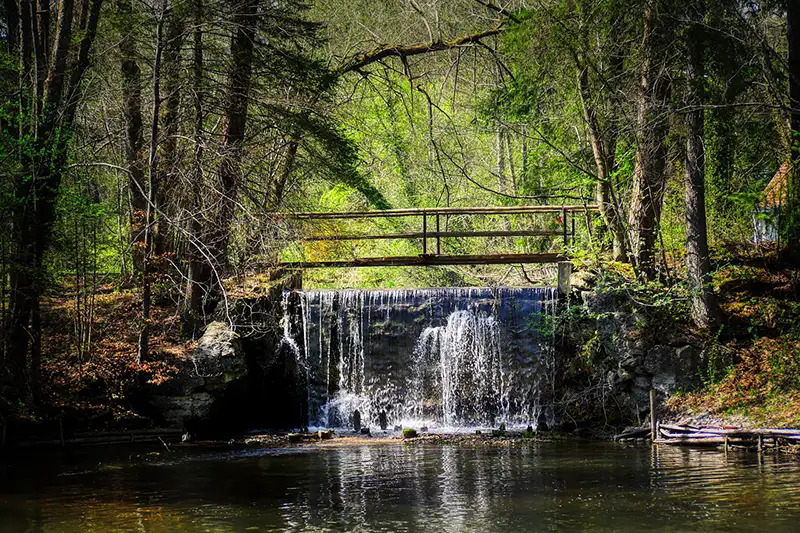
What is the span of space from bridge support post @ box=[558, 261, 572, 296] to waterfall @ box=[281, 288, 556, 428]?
0.23 meters

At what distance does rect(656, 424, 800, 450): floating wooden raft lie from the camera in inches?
490

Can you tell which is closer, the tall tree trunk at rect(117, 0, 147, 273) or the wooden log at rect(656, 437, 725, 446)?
the wooden log at rect(656, 437, 725, 446)

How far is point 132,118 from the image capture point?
1683 cm

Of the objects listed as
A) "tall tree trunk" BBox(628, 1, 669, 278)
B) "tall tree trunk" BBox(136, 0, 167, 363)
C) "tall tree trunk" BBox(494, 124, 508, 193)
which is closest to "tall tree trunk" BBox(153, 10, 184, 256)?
"tall tree trunk" BBox(136, 0, 167, 363)

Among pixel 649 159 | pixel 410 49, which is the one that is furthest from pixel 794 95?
pixel 410 49

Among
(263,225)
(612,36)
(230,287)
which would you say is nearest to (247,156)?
(263,225)

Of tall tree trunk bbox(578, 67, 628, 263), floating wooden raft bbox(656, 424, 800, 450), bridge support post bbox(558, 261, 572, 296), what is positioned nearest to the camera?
floating wooden raft bbox(656, 424, 800, 450)

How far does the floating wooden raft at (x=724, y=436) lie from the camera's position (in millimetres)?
12453

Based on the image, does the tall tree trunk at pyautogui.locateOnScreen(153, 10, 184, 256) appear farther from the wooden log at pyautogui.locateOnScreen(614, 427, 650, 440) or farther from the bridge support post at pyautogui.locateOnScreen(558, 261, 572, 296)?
the wooden log at pyautogui.locateOnScreen(614, 427, 650, 440)

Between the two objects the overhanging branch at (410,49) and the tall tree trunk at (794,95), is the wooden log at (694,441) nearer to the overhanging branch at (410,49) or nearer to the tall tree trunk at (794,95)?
the tall tree trunk at (794,95)

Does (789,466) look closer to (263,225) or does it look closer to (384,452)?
(384,452)

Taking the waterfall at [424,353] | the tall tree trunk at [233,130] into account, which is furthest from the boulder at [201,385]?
the waterfall at [424,353]

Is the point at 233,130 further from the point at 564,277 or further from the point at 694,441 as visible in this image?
the point at 694,441

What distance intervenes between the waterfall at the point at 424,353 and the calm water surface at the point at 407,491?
3068 millimetres
